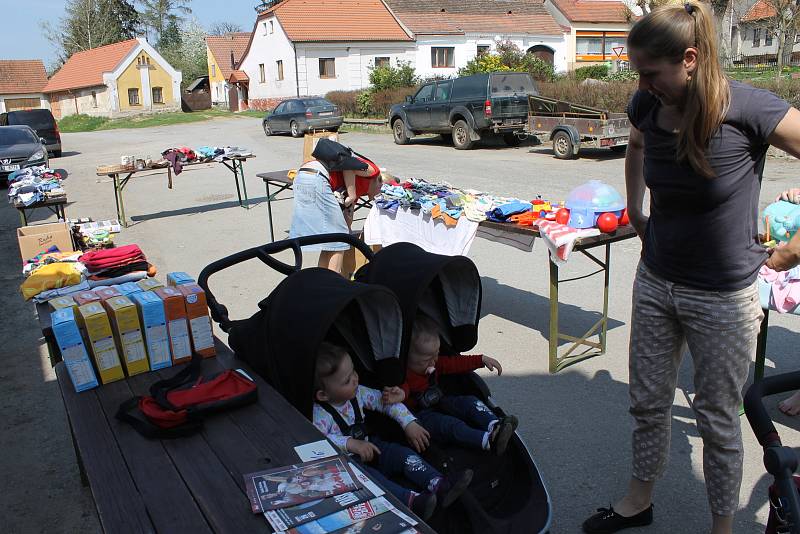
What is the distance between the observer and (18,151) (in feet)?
59.3

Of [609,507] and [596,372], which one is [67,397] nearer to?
[609,507]

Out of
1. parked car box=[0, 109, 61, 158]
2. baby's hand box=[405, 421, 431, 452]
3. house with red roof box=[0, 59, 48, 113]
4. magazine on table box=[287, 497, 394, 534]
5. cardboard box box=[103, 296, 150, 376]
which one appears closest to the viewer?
magazine on table box=[287, 497, 394, 534]

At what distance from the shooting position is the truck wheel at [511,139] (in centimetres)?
2044

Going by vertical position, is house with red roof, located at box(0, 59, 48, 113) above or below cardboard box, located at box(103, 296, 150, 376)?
above

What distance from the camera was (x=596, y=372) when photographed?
4965 mm

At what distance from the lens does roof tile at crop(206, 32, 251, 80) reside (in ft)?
195

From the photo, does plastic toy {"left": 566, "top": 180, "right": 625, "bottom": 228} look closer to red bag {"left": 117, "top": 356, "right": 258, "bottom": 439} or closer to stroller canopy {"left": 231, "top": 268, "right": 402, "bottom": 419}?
stroller canopy {"left": 231, "top": 268, "right": 402, "bottom": 419}

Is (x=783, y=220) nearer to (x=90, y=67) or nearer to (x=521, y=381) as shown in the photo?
(x=521, y=381)

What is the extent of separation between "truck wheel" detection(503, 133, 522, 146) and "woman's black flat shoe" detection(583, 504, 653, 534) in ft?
58.9

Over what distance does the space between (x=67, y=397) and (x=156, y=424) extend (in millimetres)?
616

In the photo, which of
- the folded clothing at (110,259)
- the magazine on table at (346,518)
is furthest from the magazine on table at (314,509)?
the folded clothing at (110,259)

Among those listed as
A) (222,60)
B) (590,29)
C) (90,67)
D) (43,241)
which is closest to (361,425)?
(43,241)

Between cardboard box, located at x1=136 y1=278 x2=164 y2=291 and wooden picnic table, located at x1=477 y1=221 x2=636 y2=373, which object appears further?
wooden picnic table, located at x1=477 y1=221 x2=636 y2=373

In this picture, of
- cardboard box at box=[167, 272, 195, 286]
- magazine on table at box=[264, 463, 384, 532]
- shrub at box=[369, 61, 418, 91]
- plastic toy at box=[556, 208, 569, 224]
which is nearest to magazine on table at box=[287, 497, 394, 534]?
magazine on table at box=[264, 463, 384, 532]
